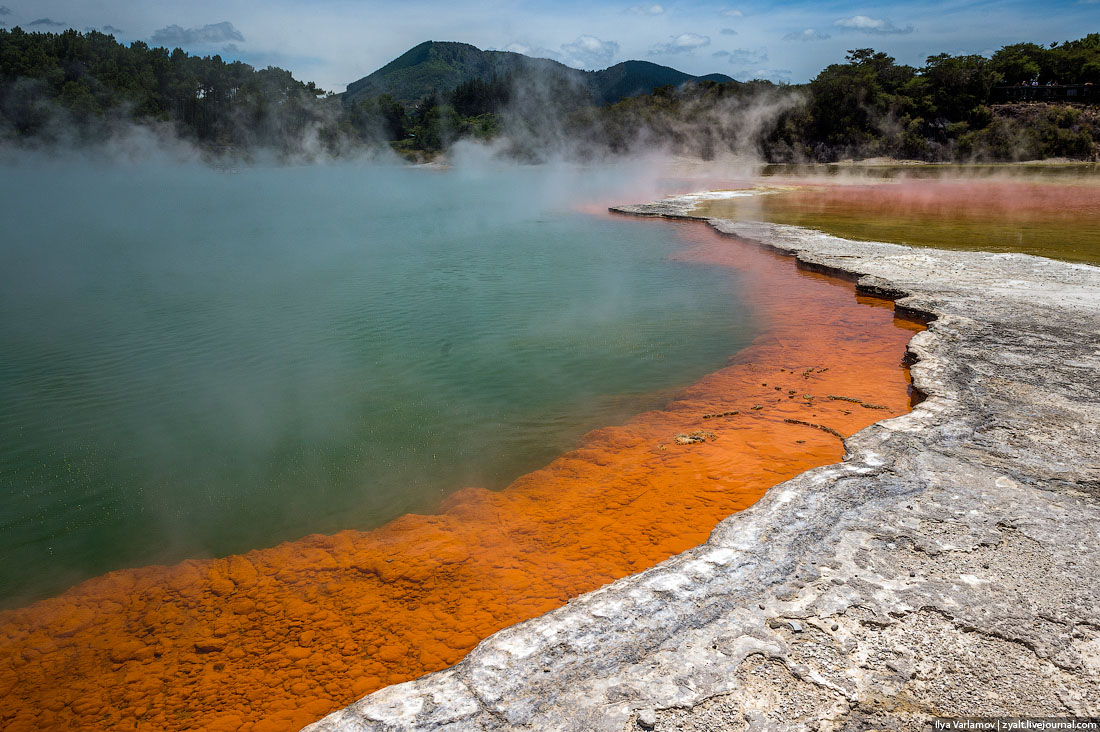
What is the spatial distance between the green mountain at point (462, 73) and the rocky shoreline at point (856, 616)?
14382 centimetres

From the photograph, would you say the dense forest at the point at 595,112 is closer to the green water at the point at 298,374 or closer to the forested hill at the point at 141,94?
the forested hill at the point at 141,94

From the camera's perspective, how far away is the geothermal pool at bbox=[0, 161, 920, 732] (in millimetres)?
2773

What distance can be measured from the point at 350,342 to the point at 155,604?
4.07 m

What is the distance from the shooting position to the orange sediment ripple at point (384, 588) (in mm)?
2537

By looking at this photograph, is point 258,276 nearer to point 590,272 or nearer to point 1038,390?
point 590,272

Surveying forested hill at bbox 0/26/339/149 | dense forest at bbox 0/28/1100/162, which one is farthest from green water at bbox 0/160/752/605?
forested hill at bbox 0/26/339/149

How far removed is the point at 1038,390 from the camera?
13.3 ft

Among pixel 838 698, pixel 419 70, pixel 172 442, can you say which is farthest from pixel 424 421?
pixel 419 70

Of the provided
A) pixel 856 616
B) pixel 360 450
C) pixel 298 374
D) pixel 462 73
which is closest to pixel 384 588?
pixel 360 450

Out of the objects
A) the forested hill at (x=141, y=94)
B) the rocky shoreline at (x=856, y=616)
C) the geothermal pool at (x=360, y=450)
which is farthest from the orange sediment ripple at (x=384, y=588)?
the forested hill at (x=141, y=94)

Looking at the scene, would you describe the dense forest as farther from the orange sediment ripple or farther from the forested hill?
the orange sediment ripple

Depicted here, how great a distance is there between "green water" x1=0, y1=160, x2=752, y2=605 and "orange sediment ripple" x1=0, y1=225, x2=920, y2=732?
32cm

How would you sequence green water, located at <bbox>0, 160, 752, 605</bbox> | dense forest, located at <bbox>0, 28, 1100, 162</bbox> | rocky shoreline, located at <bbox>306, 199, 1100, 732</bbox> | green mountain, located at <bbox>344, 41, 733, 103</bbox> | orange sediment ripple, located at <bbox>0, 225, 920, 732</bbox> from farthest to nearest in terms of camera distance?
1. green mountain, located at <bbox>344, 41, 733, 103</bbox>
2. dense forest, located at <bbox>0, 28, 1100, 162</bbox>
3. green water, located at <bbox>0, 160, 752, 605</bbox>
4. orange sediment ripple, located at <bbox>0, 225, 920, 732</bbox>
5. rocky shoreline, located at <bbox>306, 199, 1100, 732</bbox>

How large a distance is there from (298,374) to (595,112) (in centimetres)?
4639
